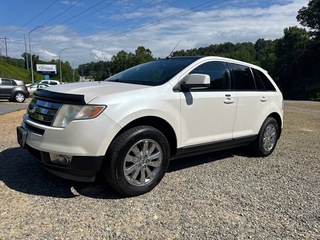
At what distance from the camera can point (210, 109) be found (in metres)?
4.41

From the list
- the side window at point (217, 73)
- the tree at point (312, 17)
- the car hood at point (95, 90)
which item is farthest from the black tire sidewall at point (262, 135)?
the tree at point (312, 17)

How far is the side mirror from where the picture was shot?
13.1 ft

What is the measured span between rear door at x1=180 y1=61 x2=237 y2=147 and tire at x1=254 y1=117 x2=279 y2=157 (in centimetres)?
92

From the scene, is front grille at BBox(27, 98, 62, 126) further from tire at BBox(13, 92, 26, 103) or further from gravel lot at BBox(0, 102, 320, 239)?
tire at BBox(13, 92, 26, 103)

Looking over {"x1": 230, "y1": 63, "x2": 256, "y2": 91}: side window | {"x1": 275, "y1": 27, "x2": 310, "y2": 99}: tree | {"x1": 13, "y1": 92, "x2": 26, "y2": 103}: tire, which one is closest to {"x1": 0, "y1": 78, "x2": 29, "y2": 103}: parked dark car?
{"x1": 13, "y1": 92, "x2": 26, "y2": 103}: tire

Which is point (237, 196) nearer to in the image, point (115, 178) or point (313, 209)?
point (313, 209)

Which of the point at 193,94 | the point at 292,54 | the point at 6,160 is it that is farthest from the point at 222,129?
the point at 292,54

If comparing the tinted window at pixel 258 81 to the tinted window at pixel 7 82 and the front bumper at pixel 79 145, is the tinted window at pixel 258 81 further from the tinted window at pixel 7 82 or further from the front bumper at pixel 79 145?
the tinted window at pixel 7 82

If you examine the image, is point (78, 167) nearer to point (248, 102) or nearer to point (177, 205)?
point (177, 205)

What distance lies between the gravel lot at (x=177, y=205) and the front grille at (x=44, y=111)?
845mm

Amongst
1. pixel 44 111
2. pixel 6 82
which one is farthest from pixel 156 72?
pixel 6 82

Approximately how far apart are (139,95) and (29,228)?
180 cm

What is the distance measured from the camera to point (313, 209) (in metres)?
3.51

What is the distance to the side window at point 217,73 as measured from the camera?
4.54m
